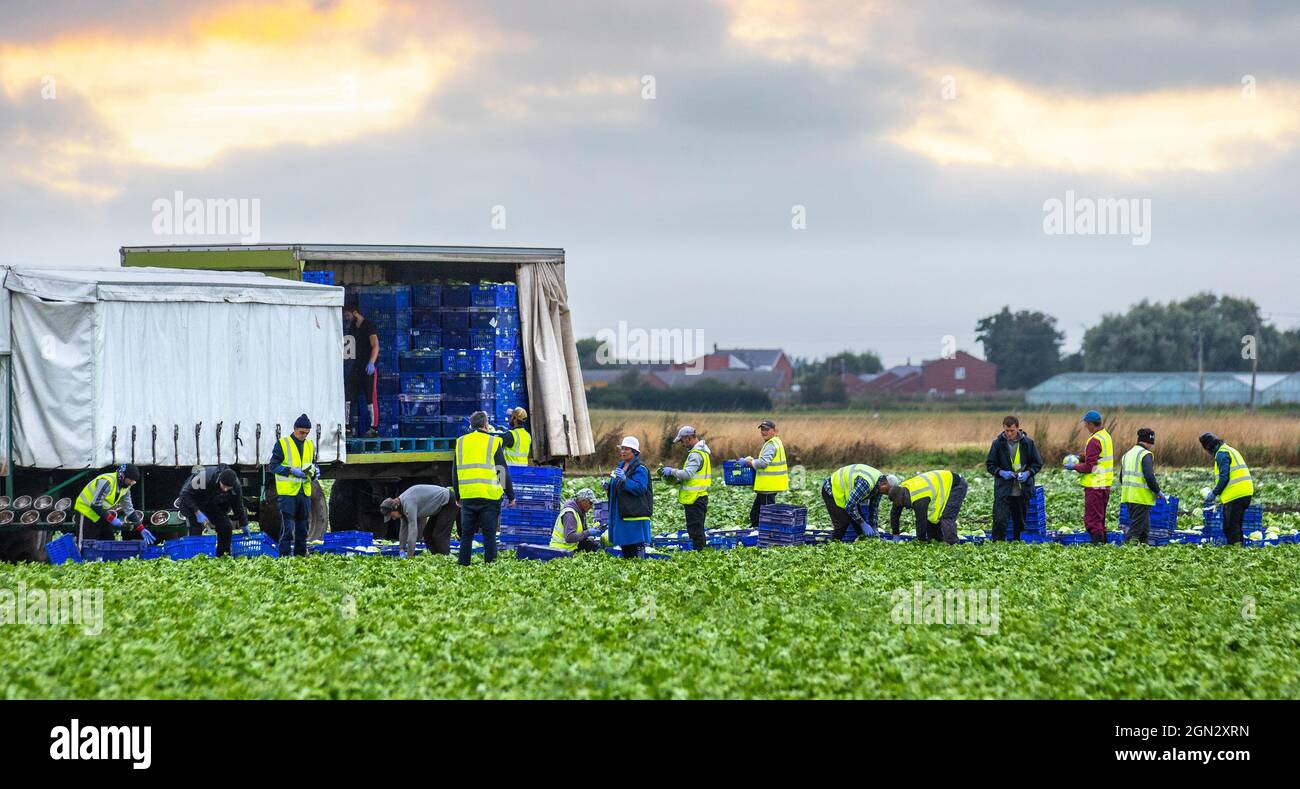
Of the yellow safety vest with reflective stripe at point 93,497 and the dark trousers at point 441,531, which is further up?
the yellow safety vest with reflective stripe at point 93,497

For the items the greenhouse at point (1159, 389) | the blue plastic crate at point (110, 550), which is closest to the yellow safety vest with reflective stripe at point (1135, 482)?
the blue plastic crate at point (110, 550)

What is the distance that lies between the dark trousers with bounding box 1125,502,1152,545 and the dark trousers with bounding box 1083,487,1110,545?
327 mm

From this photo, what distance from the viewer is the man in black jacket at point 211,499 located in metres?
17.3

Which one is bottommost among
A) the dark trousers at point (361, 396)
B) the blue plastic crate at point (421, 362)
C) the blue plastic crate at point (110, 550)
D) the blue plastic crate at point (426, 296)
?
the blue plastic crate at point (110, 550)

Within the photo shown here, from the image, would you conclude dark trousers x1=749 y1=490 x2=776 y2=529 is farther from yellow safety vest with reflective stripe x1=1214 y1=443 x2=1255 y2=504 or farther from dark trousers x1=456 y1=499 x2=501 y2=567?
yellow safety vest with reflective stripe x1=1214 y1=443 x2=1255 y2=504

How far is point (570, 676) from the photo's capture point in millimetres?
9680

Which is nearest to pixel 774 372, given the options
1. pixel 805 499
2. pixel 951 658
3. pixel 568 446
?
pixel 805 499

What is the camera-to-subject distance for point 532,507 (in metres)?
18.2

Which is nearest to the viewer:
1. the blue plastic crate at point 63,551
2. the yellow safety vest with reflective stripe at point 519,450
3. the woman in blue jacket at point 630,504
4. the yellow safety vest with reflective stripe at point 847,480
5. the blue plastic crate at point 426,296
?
the woman in blue jacket at point 630,504

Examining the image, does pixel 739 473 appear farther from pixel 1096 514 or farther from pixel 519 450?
pixel 1096 514

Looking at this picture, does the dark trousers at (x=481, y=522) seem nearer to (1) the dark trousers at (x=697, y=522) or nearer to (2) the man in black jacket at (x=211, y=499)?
(1) the dark trousers at (x=697, y=522)

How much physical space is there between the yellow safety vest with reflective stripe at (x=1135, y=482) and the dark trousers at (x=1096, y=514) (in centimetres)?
26
